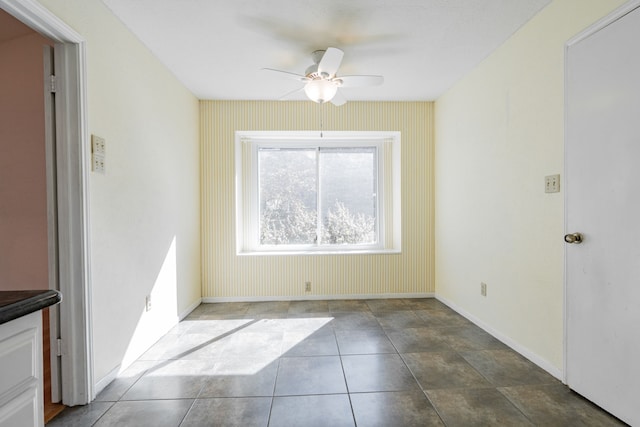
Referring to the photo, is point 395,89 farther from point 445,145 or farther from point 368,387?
point 368,387

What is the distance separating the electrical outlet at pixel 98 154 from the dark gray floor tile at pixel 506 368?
2.77m

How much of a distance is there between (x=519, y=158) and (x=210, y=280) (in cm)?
340

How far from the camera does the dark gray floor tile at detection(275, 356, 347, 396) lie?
204cm

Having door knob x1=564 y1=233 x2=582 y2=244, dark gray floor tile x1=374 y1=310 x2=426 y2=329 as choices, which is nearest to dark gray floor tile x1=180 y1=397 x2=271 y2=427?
dark gray floor tile x1=374 y1=310 x2=426 y2=329


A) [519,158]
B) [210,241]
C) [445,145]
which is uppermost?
[445,145]

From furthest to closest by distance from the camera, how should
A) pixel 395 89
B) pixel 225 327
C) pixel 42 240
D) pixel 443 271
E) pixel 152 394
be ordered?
pixel 443 271 < pixel 395 89 < pixel 225 327 < pixel 42 240 < pixel 152 394

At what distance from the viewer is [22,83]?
2.69 meters

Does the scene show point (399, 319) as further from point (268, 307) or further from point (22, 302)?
point (22, 302)

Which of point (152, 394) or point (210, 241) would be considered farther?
point (210, 241)

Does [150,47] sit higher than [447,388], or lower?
higher

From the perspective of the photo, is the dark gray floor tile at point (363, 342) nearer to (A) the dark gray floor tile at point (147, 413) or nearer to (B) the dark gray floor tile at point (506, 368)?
(B) the dark gray floor tile at point (506, 368)

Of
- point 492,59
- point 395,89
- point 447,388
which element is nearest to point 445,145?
point 395,89

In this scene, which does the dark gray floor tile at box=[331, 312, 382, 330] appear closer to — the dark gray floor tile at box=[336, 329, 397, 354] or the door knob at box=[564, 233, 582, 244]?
the dark gray floor tile at box=[336, 329, 397, 354]

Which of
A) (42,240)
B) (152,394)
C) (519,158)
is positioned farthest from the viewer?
(42,240)
